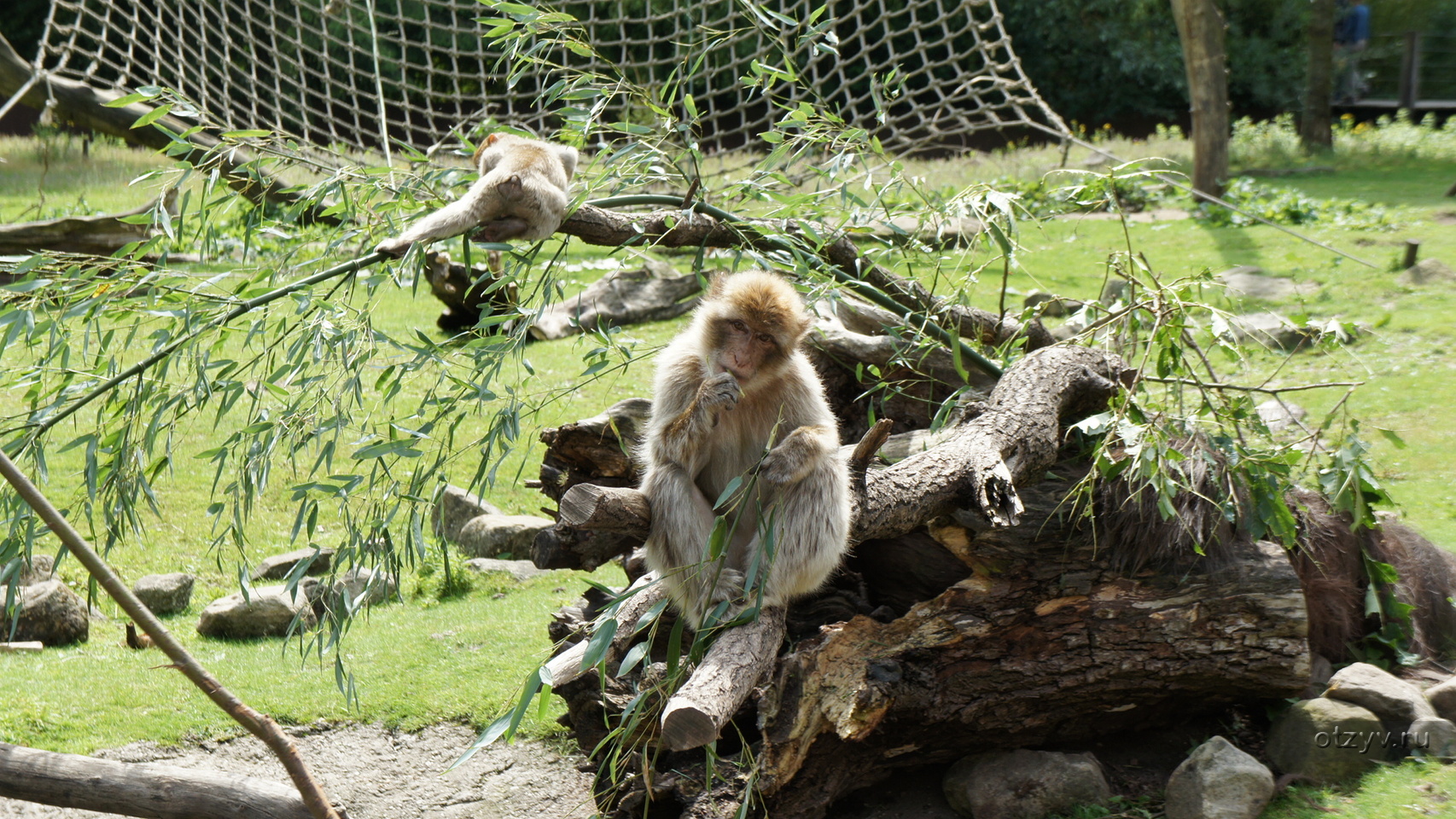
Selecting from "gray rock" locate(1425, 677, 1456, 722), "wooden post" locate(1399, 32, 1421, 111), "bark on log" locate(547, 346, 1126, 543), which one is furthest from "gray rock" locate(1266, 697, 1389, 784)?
"wooden post" locate(1399, 32, 1421, 111)

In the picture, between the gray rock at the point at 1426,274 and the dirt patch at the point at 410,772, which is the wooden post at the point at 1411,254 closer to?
the gray rock at the point at 1426,274

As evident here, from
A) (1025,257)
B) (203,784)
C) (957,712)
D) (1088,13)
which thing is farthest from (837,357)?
(1088,13)

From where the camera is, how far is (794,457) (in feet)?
10.6

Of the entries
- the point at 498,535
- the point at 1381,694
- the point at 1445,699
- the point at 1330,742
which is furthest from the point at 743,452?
the point at 498,535

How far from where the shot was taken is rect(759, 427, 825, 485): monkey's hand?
3.23 meters

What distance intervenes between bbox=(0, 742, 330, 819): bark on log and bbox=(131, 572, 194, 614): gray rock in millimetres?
2969

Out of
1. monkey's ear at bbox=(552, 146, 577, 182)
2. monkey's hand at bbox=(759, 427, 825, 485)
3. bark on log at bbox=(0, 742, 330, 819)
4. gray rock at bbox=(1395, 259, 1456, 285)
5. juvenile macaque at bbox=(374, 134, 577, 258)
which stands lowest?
bark on log at bbox=(0, 742, 330, 819)

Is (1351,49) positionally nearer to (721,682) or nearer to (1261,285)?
(1261,285)

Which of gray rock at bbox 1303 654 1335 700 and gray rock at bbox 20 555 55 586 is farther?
gray rock at bbox 20 555 55 586

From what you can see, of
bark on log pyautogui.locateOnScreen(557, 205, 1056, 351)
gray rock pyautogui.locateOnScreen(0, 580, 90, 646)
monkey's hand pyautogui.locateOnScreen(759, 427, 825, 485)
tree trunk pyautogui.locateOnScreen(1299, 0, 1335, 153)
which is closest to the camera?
monkey's hand pyautogui.locateOnScreen(759, 427, 825, 485)

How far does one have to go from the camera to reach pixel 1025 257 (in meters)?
10.1

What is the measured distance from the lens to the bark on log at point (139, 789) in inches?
105

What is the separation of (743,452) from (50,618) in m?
3.84

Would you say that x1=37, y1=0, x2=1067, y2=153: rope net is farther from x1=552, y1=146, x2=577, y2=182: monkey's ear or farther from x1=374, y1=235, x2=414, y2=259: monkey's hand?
x1=374, y1=235, x2=414, y2=259: monkey's hand
